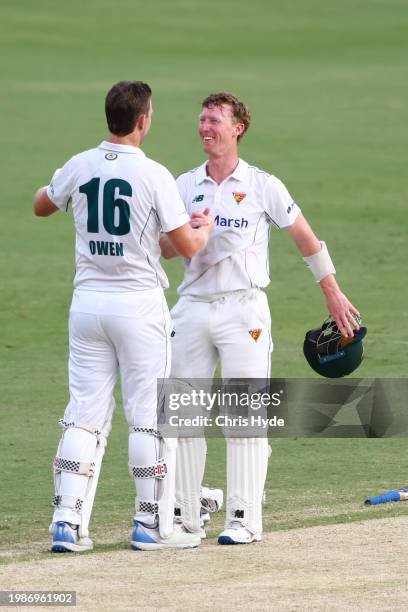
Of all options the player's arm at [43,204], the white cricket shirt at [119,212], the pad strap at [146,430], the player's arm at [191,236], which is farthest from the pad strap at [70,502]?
the player's arm at [43,204]

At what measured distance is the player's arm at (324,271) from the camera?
7.18 meters

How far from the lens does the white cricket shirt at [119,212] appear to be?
22.1ft

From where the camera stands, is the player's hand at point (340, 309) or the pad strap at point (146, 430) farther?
the player's hand at point (340, 309)

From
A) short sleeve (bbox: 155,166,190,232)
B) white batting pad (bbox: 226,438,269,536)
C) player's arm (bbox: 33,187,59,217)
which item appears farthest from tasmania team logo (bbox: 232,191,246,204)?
white batting pad (bbox: 226,438,269,536)

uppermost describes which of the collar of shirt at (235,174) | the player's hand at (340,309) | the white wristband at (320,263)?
the collar of shirt at (235,174)

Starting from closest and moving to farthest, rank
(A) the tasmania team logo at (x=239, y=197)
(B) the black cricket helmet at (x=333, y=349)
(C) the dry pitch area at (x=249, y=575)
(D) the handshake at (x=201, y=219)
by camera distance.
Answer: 1. (C) the dry pitch area at (x=249, y=575)
2. (D) the handshake at (x=201, y=219)
3. (A) the tasmania team logo at (x=239, y=197)
4. (B) the black cricket helmet at (x=333, y=349)

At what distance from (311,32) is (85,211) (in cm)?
3820

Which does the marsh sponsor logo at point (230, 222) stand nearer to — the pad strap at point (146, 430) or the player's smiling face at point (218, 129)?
the player's smiling face at point (218, 129)

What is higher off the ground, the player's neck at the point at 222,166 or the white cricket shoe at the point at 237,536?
the player's neck at the point at 222,166

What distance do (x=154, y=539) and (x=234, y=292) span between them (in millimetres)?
1227

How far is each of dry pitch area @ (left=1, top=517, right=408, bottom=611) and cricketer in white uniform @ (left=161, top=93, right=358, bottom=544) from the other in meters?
0.27

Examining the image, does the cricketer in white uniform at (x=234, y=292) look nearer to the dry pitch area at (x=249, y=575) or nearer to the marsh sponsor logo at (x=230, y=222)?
the marsh sponsor logo at (x=230, y=222)

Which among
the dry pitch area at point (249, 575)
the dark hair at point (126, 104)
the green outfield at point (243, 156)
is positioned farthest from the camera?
the green outfield at point (243, 156)

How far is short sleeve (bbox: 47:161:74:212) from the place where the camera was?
6863mm
